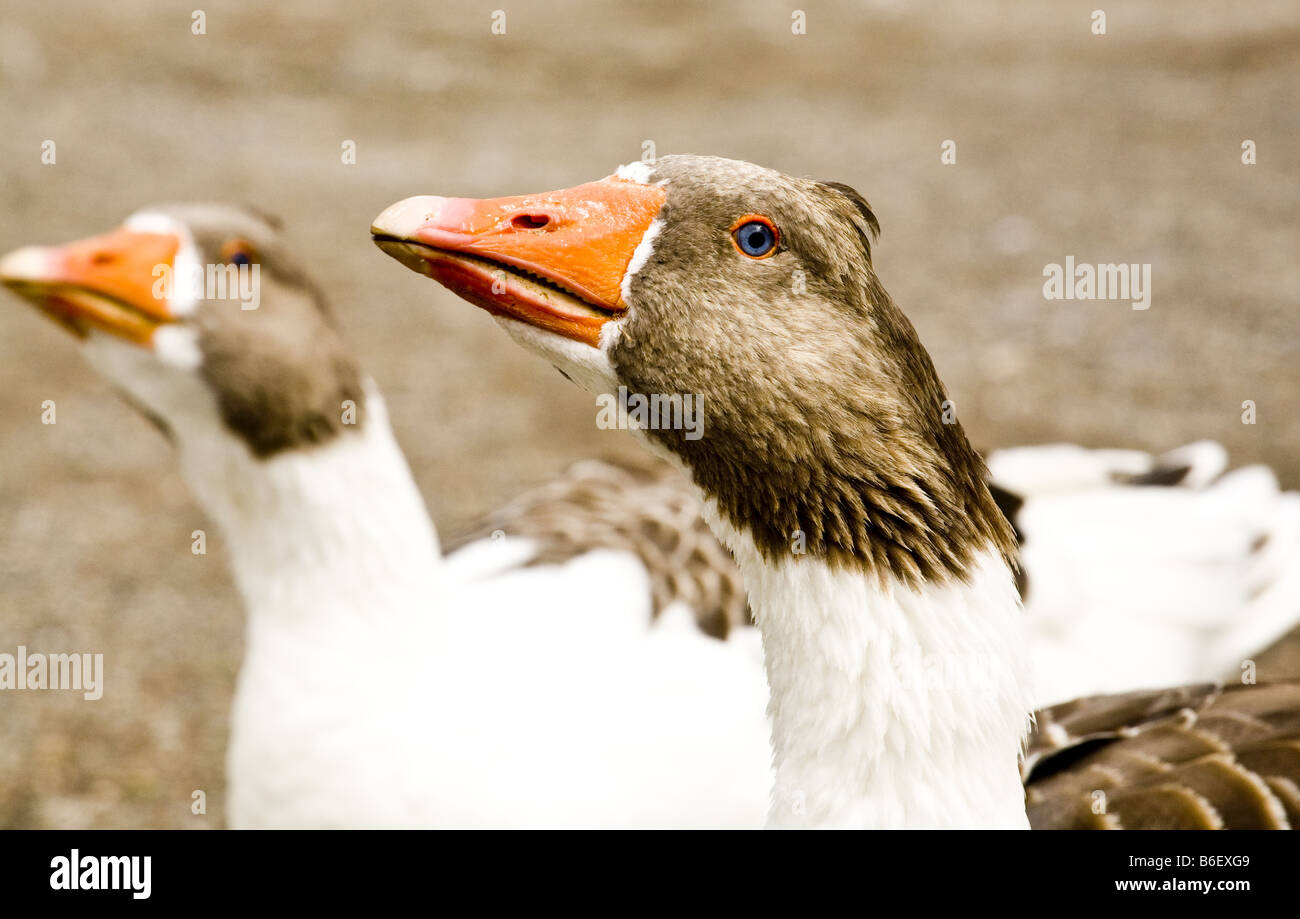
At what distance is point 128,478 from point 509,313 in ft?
16.1

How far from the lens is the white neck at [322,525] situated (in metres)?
2.70

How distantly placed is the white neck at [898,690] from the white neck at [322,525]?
3.69 feet

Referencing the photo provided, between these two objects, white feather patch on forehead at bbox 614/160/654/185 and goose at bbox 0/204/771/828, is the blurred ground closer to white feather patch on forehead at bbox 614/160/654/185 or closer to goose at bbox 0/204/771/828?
goose at bbox 0/204/771/828

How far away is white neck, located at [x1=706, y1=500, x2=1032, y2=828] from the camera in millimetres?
1801

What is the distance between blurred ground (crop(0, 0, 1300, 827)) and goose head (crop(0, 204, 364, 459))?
51.6 inches

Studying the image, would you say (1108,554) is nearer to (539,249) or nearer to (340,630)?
(340,630)

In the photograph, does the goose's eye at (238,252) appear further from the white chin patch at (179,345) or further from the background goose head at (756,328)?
the background goose head at (756,328)

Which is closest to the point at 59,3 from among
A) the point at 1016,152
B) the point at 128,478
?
the point at 128,478

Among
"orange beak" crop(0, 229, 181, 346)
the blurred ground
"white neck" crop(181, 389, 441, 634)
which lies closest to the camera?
"orange beak" crop(0, 229, 181, 346)

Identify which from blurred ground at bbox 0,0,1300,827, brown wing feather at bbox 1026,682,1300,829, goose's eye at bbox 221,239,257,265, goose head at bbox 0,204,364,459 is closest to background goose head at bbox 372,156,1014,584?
brown wing feather at bbox 1026,682,1300,829

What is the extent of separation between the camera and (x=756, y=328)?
1.79 m

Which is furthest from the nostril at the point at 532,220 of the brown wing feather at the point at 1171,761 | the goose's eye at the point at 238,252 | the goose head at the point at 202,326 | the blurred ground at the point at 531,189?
the blurred ground at the point at 531,189

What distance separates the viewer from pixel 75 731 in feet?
14.8

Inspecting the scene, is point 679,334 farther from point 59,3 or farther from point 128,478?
point 59,3
